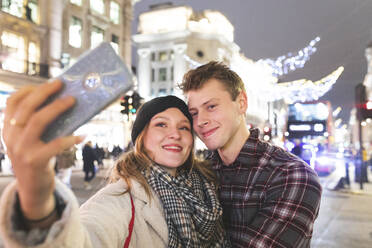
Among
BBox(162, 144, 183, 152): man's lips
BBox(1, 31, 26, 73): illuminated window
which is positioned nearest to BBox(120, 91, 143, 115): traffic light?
BBox(162, 144, 183, 152): man's lips

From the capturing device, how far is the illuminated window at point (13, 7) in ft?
63.8

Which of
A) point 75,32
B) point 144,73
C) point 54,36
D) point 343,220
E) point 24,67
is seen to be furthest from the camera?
point 144,73

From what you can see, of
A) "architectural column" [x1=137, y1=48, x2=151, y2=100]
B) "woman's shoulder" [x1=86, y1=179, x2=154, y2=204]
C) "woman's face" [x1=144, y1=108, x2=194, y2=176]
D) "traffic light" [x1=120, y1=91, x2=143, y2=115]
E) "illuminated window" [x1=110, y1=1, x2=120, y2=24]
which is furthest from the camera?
"architectural column" [x1=137, y1=48, x2=151, y2=100]

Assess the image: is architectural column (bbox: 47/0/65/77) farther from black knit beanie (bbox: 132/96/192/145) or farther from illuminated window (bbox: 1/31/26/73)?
black knit beanie (bbox: 132/96/192/145)

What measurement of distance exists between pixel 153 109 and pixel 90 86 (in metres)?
1.25

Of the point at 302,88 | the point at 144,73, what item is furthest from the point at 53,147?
the point at 144,73

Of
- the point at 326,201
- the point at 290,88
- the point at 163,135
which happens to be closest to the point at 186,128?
the point at 163,135

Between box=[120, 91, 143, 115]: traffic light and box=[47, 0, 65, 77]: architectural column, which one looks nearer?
box=[120, 91, 143, 115]: traffic light

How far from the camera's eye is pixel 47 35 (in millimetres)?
22531

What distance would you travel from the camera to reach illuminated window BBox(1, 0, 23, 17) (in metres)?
19.5

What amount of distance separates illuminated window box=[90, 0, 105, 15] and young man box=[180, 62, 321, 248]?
2973 centimetres

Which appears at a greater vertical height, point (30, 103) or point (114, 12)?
point (114, 12)

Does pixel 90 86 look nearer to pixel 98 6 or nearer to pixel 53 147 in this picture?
pixel 53 147

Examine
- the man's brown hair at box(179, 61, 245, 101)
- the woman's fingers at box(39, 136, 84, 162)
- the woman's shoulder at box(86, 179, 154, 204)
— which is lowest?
the woman's shoulder at box(86, 179, 154, 204)
